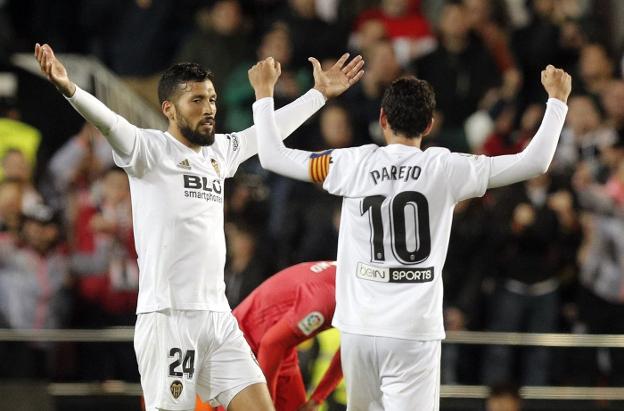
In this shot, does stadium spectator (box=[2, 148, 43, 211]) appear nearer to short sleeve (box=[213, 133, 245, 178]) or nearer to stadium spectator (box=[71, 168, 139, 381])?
stadium spectator (box=[71, 168, 139, 381])

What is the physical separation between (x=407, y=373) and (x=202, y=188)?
133 centimetres

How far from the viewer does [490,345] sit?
401 inches

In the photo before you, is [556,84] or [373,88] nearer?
[556,84]

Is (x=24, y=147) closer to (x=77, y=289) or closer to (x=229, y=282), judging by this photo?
(x=77, y=289)

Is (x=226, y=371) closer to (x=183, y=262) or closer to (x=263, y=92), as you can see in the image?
(x=183, y=262)

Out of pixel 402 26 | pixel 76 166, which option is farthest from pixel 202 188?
pixel 402 26

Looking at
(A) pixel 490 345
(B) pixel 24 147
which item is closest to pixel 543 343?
(A) pixel 490 345

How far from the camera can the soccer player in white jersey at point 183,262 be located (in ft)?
20.9

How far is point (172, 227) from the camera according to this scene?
6.39m

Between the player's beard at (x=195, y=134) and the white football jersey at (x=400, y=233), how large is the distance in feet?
2.33

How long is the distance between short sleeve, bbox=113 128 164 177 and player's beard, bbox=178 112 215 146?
6.7 inches

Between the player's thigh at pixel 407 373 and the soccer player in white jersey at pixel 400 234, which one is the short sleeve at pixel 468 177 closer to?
the soccer player in white jersey at pixel 400 234

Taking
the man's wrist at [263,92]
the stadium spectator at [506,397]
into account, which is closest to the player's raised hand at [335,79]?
the man's wrist at [263,92]

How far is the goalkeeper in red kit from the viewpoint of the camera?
271 inches
